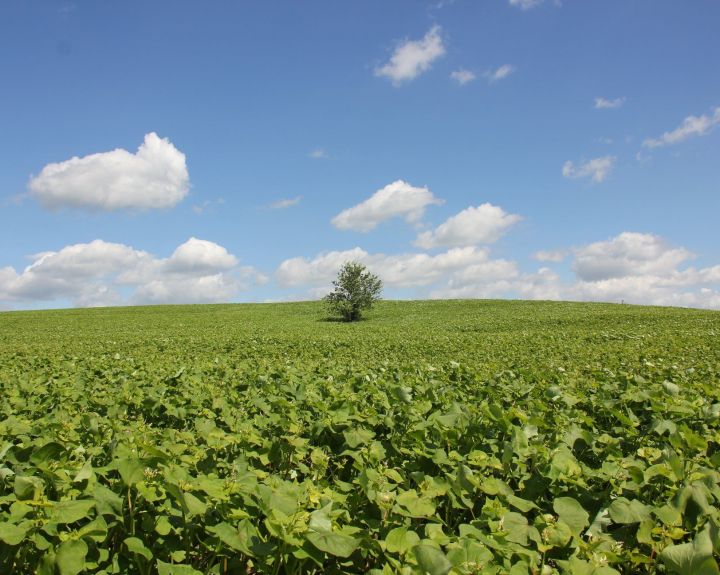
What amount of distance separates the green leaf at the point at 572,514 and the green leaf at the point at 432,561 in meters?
1.16

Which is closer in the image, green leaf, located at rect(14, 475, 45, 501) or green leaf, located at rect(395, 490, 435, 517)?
green leaf, located at rect(14, 475, 45, 501)

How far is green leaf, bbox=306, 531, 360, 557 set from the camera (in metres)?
2.47

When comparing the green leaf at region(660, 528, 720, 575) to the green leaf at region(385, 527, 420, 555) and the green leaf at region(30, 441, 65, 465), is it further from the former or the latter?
the green leaf at region(30, 441, 65, 465)

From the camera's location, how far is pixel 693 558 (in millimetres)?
2279

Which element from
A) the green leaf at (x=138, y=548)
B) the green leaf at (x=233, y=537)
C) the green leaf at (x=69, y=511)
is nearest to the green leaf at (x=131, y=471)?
the green leaf at (x=69, y=511)

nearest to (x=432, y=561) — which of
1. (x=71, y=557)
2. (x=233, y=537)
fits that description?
(x=233, y=537)

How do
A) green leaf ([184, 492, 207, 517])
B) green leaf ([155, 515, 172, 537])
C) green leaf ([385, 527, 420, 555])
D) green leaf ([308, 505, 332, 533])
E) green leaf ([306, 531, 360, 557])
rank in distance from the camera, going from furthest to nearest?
green leaf ([155, 515, 172, 537]) → green leaf ([184, 492, 207, 517]) → green leaf ([308, 505, 332, 533]) → green leaf ([385, 527, 420, 555]) → green leaf ([306, 531, 360, 557])

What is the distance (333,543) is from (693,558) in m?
1.71

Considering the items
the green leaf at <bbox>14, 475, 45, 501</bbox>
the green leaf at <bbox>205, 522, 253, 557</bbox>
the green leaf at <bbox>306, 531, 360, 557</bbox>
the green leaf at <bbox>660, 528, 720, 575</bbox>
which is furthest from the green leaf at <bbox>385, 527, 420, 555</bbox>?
the green leaf at <bbox>14, 475, 45, 501</bbox>

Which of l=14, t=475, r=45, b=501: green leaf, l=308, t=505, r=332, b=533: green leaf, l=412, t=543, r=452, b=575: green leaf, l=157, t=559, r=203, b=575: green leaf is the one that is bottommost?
l=157, t=559, r=203, b=575: green leaf

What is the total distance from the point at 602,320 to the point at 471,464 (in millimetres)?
32102

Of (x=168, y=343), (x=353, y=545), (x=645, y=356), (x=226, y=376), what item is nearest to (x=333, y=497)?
(x=353, y=545)

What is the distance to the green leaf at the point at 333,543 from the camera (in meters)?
2.47

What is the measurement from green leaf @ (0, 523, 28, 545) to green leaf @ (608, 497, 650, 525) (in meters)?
3.38
